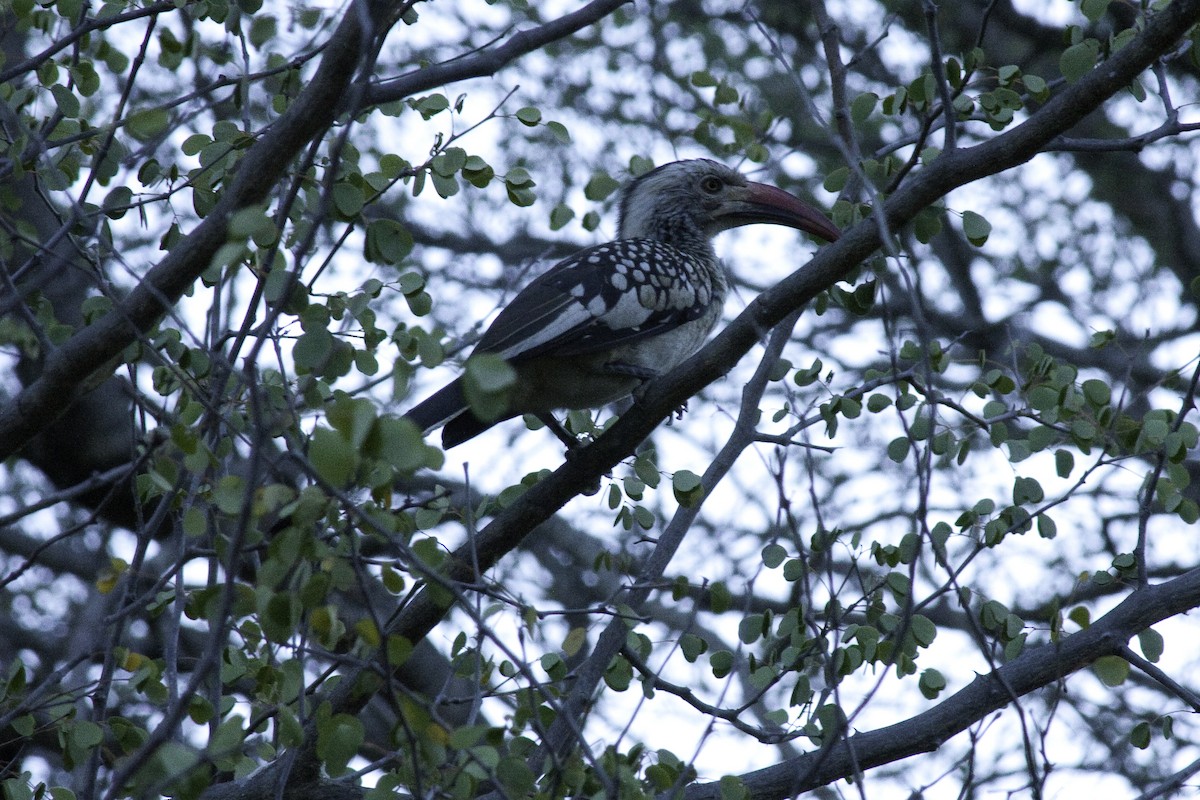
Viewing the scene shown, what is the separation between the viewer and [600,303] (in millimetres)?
3842

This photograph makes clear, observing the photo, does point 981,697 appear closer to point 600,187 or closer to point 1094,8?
point 1094,8

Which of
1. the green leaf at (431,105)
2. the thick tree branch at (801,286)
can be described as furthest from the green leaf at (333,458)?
the green leaf at (431,105)

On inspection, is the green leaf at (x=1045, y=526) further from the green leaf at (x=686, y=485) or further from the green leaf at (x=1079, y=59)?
the green leaf at (x=1079, y=59)

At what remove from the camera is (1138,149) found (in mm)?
2996

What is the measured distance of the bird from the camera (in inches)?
144

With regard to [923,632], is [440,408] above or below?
above

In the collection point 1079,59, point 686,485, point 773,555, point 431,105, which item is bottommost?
point 773,555

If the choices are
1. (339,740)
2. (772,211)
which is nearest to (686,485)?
(339,740)

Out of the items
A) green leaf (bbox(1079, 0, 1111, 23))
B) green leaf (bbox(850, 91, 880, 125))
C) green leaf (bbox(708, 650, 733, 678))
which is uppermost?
green leaf (bbox(850, 91, 880, 125))

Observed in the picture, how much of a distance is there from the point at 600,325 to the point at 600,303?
0.08 m

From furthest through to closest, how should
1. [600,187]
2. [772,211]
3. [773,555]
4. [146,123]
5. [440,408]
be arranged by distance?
[772,211], [600,187], [440,408], [773,555], [146,123]

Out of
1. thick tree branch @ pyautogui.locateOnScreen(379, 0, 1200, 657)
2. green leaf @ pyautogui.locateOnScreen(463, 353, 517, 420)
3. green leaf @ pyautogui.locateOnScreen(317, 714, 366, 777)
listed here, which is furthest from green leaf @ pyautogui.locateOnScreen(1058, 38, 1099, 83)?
green leaf @ pyautogui.locateOnScreen(317, 714, 366, 777)

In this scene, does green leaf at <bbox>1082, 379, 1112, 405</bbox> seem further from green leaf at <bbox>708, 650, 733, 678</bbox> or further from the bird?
the bird

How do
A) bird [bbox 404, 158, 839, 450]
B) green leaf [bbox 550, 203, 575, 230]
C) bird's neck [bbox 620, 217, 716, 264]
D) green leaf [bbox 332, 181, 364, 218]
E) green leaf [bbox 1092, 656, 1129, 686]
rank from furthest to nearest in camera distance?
bird's neck [bbox 620, 217, 716, 264]
green leaf [bbox 550, 203, 575, 230]
bird [bbox 404, 158, 839, 450]
green leaf [bbox 1092, 656, 1129, 686]
green leaf [bbox 332, 181, 364, 218]
